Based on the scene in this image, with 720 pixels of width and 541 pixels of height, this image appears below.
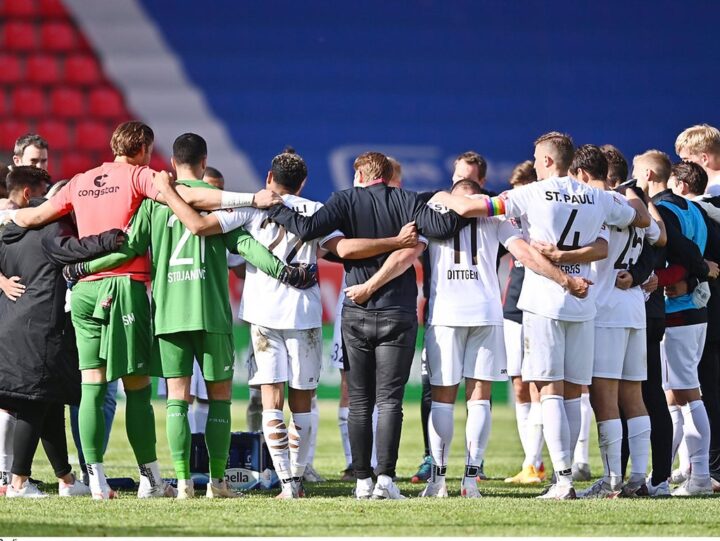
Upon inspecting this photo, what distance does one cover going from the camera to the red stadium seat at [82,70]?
17766 millimetres

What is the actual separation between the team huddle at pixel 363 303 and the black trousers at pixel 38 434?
0.45ft

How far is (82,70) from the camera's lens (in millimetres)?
17812

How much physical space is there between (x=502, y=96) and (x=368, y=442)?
12345mm

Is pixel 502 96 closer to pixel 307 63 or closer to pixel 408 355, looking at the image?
pixel 307 63

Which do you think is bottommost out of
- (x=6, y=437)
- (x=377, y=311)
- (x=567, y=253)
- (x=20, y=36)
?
(x=6, y=437)

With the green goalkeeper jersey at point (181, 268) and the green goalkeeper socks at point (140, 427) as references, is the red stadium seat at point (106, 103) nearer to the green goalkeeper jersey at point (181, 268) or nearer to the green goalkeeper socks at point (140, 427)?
the green goalkeeper jersey at point (181, 268)

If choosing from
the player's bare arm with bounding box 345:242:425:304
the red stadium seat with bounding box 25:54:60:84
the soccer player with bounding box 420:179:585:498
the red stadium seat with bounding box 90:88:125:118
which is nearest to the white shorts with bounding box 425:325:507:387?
the soccer player with bounding box 420:179:585:498

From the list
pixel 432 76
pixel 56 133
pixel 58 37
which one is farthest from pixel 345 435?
pixel 58 37

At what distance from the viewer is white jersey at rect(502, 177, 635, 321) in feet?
21.9

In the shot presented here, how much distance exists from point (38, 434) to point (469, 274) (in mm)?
A: 2673

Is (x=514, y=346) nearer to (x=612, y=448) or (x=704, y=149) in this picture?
(x=612, y=448)

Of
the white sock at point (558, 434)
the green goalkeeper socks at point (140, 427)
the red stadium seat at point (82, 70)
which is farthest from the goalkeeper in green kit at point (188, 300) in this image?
the red stadium seat at point (82, 70)

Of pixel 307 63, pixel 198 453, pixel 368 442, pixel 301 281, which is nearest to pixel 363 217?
pixel 301 281

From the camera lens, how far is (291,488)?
680 centimetres
